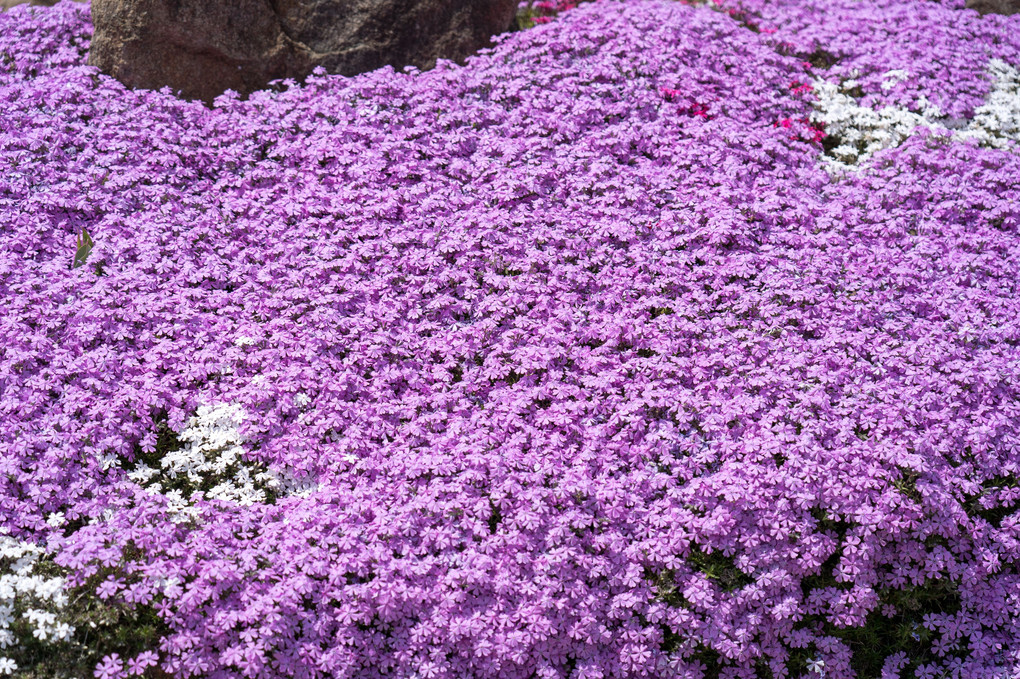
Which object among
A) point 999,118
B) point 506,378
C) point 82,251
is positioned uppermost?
point 82,251

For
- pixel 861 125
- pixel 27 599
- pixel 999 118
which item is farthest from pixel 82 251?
pixel 999 118

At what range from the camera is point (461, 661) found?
5.27 m

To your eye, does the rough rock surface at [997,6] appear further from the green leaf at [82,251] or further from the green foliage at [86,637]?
the green foliage at [86,637]

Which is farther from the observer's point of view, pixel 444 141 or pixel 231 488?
pixel 444 141

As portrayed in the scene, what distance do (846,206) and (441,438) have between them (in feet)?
14.1

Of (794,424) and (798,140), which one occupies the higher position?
(798,140)

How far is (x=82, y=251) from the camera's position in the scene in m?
7.10

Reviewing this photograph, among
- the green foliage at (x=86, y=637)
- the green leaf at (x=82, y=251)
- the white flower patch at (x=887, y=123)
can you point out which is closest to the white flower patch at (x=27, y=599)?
the green foliage at (x=86, y=637)

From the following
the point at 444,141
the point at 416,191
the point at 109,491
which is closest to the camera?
the point at 109,491

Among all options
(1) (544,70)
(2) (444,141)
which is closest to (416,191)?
(2) (444,141)

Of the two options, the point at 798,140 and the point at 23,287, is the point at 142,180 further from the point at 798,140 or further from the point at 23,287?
the point at 798,140

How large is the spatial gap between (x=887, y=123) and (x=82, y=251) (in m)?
7.55

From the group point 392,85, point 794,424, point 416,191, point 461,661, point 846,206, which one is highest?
point 392,85

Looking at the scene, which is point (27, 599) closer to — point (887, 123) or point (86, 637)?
point (86, 637)
